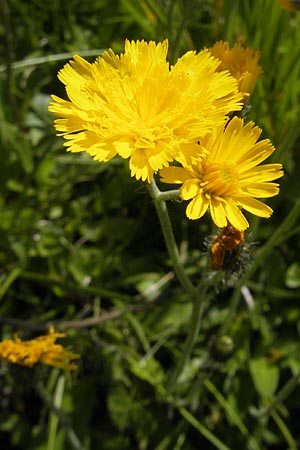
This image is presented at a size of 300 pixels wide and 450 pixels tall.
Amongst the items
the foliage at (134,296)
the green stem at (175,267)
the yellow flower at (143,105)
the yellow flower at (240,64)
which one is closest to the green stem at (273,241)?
the foliage at (134,296)

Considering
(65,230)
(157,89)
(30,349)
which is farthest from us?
(65,230)

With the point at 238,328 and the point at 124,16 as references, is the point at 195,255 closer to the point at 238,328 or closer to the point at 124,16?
the point at 238,328

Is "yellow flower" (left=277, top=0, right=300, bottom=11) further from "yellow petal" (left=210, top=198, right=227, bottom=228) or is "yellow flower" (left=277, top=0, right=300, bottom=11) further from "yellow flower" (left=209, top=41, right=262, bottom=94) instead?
"yellow petal" (left=210, top=198, right=227, bottom=228)

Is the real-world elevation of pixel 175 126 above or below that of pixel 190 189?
above

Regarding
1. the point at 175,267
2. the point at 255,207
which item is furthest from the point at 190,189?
the point at 175,267

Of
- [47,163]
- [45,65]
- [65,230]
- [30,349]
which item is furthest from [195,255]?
[45,65]

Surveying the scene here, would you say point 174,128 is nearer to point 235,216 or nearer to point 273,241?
point 235,216

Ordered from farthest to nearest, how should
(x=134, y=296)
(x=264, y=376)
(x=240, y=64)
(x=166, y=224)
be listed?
(x=134, y=296), (x=264, y=376), (x=240, y=64), (x=166, y=224)

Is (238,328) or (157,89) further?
(238,328)
